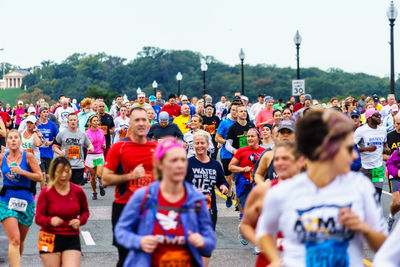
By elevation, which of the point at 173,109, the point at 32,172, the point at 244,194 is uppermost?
the point at 173,109

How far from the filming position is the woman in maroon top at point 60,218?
718cm

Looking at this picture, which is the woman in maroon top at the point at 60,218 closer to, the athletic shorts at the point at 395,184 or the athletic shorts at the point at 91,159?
the athletic shorts at the point at 395,184

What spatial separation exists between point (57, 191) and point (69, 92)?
182 m

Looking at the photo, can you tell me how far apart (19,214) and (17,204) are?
4.9 inches

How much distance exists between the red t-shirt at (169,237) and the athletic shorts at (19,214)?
13.9ft

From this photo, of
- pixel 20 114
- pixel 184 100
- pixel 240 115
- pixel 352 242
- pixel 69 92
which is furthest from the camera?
pixel 69 92

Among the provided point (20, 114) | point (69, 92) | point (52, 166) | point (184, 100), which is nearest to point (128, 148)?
point (52, 166)

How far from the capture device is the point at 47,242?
721cm

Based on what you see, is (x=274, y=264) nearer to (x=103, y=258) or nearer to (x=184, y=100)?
(x=103, y=258)

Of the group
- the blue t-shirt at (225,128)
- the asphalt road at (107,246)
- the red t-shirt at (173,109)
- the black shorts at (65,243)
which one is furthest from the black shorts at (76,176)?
the black shorts at (65,243)

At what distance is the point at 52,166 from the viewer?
7473 millimetres

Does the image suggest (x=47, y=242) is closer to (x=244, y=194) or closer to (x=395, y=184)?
(x=244, y=194)

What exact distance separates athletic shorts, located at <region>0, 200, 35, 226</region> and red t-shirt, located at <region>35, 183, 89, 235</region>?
1.25 metres

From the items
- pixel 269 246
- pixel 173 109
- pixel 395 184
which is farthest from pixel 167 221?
pixel 173 109
